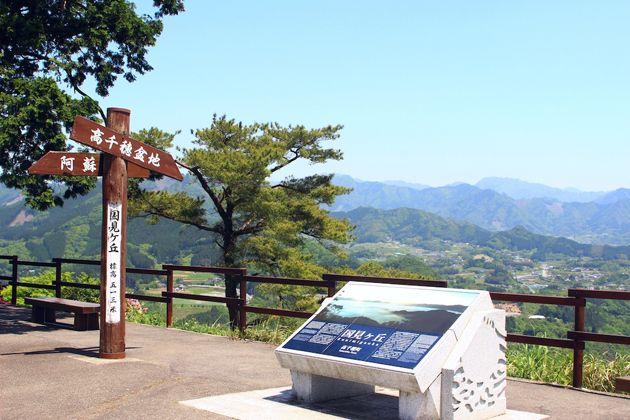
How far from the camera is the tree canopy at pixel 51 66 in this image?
10.5m

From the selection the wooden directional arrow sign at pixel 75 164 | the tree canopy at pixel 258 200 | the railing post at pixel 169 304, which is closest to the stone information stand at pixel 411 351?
the wooden directional arrow sign at pixel 75 164

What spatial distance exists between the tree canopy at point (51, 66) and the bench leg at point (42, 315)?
2.24 m

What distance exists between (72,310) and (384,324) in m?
6.32

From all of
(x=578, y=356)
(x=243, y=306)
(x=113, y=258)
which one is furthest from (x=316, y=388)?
(x=243, y=306)

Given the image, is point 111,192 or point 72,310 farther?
point 72,310

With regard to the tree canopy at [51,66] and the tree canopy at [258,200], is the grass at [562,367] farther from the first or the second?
the tree canopy at [258,200]

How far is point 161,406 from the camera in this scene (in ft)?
17.0

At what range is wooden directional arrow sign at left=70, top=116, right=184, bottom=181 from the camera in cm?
718

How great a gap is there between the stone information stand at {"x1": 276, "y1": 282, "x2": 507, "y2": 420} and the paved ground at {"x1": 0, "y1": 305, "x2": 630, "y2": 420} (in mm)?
433

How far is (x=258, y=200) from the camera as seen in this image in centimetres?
2308

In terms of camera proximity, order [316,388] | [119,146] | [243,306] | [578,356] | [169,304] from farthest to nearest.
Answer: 1. [169,304]
2. [243,306]
3. [119,146]
4. [578,356]
5. [316,388]

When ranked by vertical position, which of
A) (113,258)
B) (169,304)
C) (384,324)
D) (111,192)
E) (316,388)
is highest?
(111,192)

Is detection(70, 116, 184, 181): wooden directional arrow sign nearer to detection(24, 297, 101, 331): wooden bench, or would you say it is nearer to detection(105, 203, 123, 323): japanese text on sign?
detection(105, 203, 123, 323): japanese text on sign

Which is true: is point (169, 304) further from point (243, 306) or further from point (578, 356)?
point (578, 356)
